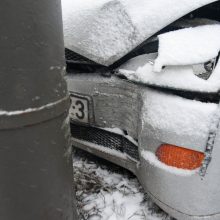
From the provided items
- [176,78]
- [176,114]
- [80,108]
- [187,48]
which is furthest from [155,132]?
[80,108]

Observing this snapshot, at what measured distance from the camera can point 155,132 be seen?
5.53ft

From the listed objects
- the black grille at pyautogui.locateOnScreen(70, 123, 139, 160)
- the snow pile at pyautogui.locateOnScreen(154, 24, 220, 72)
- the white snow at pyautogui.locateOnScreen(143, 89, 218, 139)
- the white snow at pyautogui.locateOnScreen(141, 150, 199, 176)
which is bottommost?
the black grille at pyautogui.locateOnScreen(70, 123, 139, 160)

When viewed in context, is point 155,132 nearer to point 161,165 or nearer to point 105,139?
point 161,165

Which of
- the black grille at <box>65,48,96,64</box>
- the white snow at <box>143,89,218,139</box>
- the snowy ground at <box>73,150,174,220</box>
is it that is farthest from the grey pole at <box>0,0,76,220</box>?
the black grille at <box>65,48,96,64</box>

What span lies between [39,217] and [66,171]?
0.67ft

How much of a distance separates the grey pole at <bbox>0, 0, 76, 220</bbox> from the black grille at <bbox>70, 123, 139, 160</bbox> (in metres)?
0.65

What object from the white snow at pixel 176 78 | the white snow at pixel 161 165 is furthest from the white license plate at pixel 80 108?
the white snow at pixel 161 165

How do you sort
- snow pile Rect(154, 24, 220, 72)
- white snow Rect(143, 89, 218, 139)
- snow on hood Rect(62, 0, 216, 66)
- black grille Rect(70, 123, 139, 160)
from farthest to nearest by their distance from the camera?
black grille Rect(70, 123, 139, 160) < snow on hood Rect(62, 0, 216, 66) < snow pile Rect(154, 24, 220, 72) < white snow Rect(143, 89, 218, 139)

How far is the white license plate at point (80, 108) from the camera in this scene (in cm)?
208

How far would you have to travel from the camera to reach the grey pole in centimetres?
114

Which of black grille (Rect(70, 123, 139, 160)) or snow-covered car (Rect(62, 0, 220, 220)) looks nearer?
snow-covered car (Rect(62, 0, 220, 220))

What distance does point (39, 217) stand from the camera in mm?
1379

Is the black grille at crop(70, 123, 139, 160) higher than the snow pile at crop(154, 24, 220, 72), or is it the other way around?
the snow pile at crop(154, 24, 220, 72)

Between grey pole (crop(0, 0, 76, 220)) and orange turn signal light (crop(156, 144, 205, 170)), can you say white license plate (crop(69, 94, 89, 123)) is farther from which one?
grey pole (crop(0, 0, 76, 220))
